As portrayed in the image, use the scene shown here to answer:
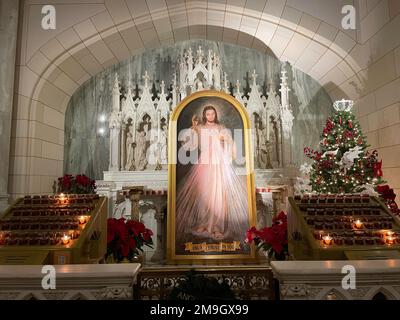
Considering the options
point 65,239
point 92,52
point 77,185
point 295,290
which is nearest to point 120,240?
point 65,239

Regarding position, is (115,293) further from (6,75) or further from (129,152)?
(6,75)

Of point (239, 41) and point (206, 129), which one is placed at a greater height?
point (239, 41)

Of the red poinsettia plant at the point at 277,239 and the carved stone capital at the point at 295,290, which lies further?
the red poinsettia plant at the point at 277,239

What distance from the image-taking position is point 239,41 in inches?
307

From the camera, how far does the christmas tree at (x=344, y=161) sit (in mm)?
5250

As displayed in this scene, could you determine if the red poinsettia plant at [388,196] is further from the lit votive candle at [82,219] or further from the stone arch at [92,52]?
the lit votive candle at [82,219]

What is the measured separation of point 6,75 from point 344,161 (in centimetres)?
640

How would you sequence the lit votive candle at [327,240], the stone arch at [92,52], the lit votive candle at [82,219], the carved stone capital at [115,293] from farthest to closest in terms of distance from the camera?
the stone arch at [92,52]
the lit votive candle at [82,219]
the lit votive candle at [327,240]
the carved stone capital at [115,293]

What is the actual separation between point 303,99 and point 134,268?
704 cm

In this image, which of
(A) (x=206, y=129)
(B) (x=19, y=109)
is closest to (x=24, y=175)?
(B) (x=19, y=109)

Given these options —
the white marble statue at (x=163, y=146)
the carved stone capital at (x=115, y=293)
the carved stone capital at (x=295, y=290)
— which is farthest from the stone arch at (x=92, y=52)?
the carved stone capital at (x=295, y=290)

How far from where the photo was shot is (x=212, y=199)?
579cm

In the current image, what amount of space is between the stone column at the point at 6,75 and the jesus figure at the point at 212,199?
3.33 metres

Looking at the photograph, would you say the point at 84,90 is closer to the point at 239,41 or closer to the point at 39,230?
the point at 239,41
